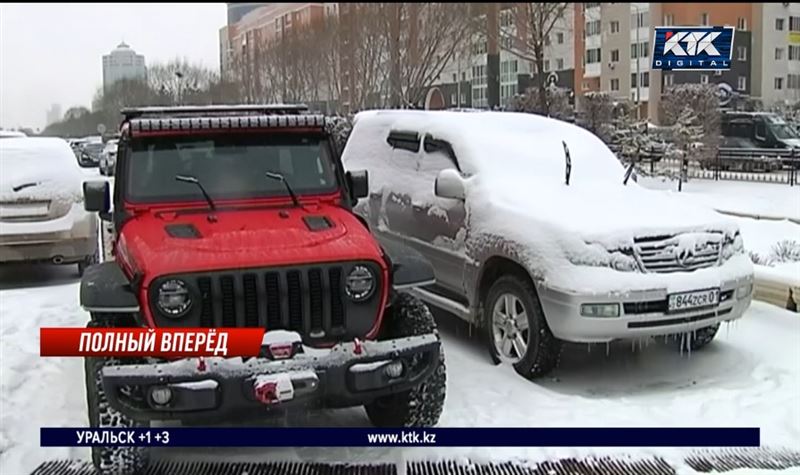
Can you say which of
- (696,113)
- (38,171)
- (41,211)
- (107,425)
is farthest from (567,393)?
(38,171)

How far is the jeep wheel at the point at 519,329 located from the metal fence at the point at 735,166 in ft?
11.9

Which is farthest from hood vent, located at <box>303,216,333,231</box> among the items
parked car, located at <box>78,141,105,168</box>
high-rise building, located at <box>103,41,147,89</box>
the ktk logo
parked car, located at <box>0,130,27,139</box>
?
parked car, located at <box>78,141,105,168</box>

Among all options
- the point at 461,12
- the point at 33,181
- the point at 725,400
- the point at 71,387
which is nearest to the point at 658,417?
the point at 725,400

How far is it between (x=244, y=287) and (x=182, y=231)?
0.65 m

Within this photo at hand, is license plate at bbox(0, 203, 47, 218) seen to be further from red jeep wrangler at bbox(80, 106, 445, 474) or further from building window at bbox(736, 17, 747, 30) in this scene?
building window at bbox(736, 17, 747, 30)

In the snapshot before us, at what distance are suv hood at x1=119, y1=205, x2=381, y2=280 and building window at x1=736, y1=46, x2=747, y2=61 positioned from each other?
432 centimetres

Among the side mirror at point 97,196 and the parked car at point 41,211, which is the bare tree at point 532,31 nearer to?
Answer: the parked car at point 41,211

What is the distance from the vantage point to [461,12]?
18.6m

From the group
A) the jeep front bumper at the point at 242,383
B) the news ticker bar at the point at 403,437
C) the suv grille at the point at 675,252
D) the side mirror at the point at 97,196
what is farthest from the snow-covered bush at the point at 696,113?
the side mirror at the point at 97,196

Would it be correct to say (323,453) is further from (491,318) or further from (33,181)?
(33,181)

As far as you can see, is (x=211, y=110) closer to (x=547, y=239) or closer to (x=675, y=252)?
(x=547, y=239)

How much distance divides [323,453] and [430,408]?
62 centimetres

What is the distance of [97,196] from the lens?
5.14 meters

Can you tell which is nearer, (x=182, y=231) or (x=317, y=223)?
(x=182, y=231)
